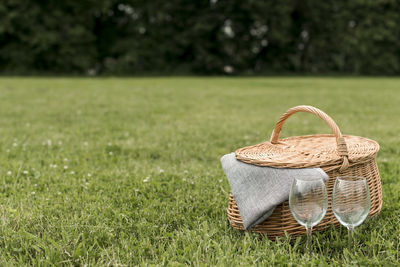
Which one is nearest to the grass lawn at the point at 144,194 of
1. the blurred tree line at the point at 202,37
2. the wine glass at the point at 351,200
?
the wine glass at the point at 351,200

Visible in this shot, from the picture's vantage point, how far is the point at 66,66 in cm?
2788

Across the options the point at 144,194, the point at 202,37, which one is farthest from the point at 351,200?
the point at 202,37

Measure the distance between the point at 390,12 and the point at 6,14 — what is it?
91.6 ft

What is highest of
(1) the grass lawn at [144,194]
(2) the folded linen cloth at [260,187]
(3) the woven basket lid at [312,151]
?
(3) the woven basket lid at [312,151]

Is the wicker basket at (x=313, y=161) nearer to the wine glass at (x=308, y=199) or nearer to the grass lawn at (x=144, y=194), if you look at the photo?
the grass lawn at (x=144, y=194)

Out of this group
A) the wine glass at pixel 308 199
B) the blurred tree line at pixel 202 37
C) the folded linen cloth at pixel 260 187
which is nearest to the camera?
the wine glass at pixel 308 199

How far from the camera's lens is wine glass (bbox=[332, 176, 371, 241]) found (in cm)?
190

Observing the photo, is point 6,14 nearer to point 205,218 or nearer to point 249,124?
point 249,124

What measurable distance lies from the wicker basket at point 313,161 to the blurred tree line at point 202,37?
25.9m

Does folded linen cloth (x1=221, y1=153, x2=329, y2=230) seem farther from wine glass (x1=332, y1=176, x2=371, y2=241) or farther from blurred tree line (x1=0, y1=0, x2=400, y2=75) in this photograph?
blurred tree line (x1=0, y1=0, x2=400, y2=75)

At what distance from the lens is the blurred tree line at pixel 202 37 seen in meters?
27.6

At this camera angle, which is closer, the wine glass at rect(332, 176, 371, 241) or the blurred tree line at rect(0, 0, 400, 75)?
the wine glass at rect(332, 176, 371, 241)

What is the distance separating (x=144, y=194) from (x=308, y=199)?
1.60m

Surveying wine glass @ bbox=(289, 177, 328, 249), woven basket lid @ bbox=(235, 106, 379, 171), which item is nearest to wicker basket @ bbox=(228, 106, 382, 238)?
woven basket lid @ bbox=(235, 106, 379, 171)
